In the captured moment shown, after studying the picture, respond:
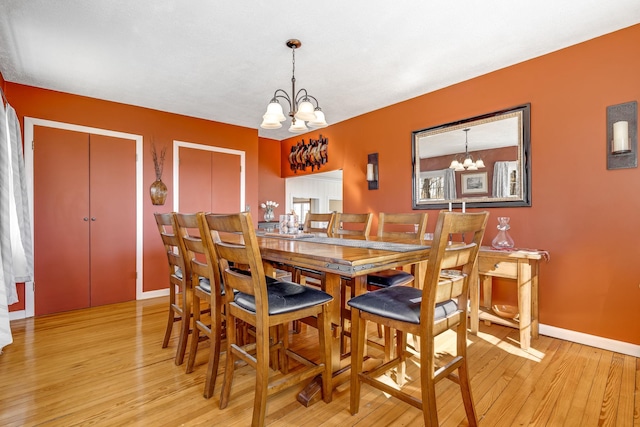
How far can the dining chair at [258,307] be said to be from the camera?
4.70 feet

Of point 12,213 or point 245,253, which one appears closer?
point 245,253

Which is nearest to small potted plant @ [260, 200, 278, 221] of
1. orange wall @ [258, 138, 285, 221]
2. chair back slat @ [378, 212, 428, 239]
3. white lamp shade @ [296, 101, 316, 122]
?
orange wall @ [258, 138, 285, 221]

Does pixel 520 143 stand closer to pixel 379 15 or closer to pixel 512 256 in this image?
pixel 512 256

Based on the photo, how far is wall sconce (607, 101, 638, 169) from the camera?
2250 mm

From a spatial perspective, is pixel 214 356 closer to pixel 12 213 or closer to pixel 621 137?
pixel 12 213

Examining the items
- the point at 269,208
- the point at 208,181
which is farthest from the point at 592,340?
the point at 208,181

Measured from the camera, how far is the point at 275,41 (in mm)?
2430

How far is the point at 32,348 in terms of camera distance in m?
2.44

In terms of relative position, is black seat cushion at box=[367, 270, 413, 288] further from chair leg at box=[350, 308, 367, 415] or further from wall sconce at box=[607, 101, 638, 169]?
wall sconce at box=[607, 101, 638, 169]

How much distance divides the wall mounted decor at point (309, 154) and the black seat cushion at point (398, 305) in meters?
3.27

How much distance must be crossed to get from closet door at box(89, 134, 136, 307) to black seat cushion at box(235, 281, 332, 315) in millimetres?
2800

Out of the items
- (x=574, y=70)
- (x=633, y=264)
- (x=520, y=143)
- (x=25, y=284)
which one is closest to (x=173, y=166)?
(x=25, y=284)

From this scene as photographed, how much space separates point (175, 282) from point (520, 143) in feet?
10.2

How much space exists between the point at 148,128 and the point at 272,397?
11.7ft
